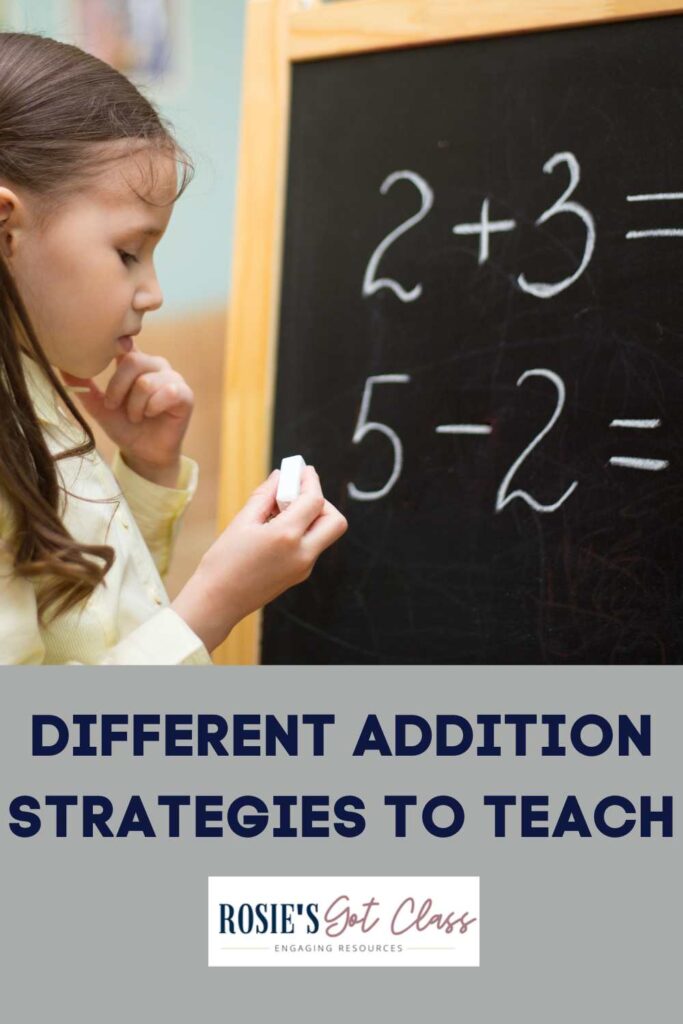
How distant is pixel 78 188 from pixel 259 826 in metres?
0.48

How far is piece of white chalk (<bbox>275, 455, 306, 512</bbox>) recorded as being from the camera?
2.62ft

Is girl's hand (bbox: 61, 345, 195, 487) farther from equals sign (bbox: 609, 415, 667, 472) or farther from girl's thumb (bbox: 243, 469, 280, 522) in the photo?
equals sign (bbox: 609, 415, 667, 472)

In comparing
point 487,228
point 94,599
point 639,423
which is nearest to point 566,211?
point 487,228

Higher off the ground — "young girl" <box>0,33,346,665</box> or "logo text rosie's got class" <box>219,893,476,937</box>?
"young girl" <box>0,33,346,665</box>

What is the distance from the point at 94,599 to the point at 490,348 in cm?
42

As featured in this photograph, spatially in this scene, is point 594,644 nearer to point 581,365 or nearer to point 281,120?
point 581,365

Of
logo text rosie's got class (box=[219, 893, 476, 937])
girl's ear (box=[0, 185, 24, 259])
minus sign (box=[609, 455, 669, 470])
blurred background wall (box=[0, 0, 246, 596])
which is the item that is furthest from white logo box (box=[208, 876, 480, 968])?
blurred background wall (box=[0, 0, 246, 596])

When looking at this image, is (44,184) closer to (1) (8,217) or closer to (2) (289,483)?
(1) (8,217)

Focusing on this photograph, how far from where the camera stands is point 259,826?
2.29 ft

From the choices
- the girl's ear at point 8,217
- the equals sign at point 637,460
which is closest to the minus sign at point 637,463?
the equals sign at point 637,460

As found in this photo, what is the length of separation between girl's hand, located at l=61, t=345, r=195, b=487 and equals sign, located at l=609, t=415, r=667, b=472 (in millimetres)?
404

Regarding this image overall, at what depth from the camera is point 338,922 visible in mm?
683

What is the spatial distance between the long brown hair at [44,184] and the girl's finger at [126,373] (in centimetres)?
17

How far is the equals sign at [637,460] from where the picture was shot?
0.86m
